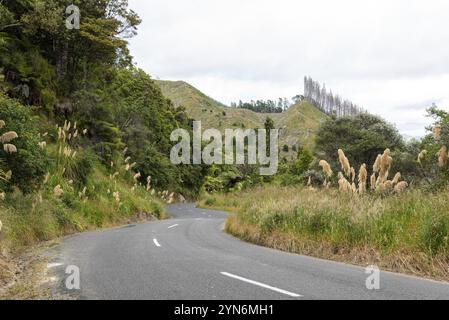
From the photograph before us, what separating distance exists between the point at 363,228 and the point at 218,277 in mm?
4427

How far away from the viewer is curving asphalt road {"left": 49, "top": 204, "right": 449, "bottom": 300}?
6.66m

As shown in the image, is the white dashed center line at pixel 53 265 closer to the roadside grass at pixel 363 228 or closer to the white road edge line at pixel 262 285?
the white road edge line at pixel 262 285

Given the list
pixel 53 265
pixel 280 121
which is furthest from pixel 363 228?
pixel 280 121

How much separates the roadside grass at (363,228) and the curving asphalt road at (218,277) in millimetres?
802

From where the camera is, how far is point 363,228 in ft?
35.2

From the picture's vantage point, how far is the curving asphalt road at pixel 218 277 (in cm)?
666

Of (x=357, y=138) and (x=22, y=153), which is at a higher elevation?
(x=357, y=138)

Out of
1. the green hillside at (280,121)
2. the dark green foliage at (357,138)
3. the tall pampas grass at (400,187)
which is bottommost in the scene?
the tall pampas grass at (400,187)

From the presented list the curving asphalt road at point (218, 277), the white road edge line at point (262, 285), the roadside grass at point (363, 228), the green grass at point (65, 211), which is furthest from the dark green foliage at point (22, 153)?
the white road edge line at point (262, 285)

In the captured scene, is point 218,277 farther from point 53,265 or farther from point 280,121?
point 280,121

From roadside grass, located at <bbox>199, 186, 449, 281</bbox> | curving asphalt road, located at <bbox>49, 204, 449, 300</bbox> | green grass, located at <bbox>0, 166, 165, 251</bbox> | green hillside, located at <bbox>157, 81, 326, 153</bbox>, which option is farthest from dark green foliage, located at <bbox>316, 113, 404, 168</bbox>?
green hillside, located at <bbox>157, 81, 326, 153</bbox>

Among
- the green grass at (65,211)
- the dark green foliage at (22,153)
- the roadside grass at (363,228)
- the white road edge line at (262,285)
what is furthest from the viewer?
the green grass at (65,211)
